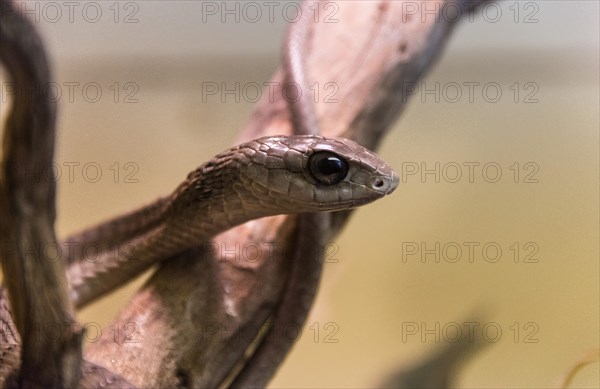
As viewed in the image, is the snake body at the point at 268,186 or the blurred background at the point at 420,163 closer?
the snake body at the point at 268,186

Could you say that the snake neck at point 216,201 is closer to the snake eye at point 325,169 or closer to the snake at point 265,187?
the snake at point 265,187

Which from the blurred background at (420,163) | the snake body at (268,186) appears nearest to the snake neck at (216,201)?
the snake body at (268,186)

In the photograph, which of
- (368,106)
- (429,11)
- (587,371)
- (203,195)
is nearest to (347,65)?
(368,106)

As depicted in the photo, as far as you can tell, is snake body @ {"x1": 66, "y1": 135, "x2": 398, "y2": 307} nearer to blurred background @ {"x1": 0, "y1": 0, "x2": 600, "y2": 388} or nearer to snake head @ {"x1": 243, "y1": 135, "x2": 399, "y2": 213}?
snake head @ {"x1": 243, "y1": 135, "x2": 399, "y2": 213}

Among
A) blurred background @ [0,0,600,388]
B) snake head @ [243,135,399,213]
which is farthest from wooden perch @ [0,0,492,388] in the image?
blurred background @ [0,0,600,388]

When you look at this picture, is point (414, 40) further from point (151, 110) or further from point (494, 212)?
point (151, 110)
